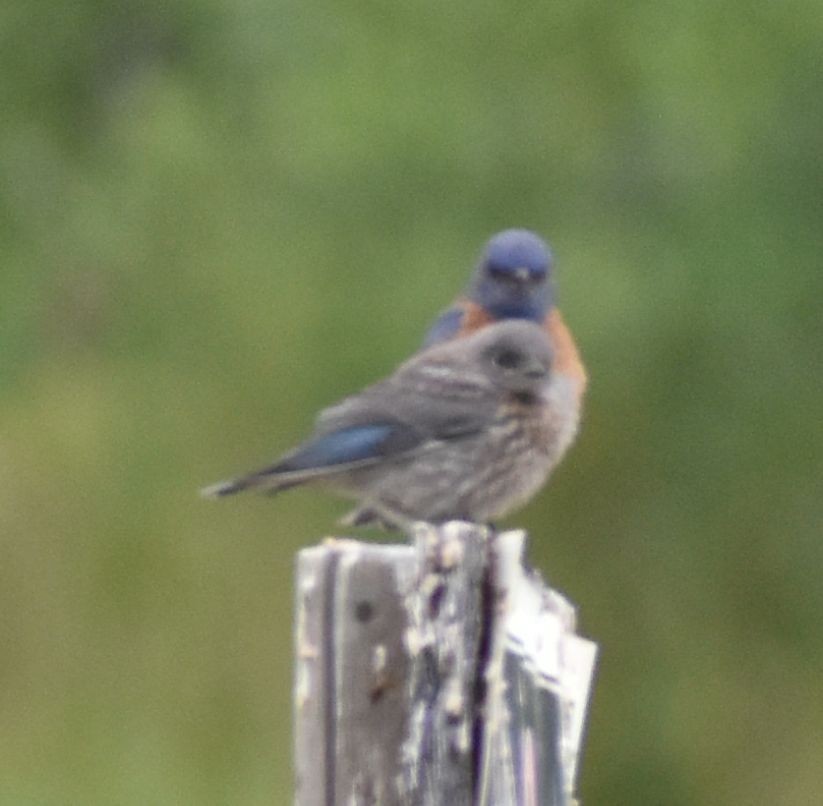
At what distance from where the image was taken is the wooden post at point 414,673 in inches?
135

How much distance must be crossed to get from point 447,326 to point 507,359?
175 cm

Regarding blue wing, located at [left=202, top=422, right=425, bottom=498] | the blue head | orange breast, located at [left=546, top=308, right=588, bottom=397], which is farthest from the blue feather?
the blue head

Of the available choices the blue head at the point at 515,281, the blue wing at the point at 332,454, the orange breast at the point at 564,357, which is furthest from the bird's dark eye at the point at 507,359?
the blue head at the point at 515,281

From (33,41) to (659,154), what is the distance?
3567mm

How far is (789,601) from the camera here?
1025 cm

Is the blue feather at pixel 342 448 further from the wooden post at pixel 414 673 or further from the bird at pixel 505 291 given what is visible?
the wooden post at pixel 414 673

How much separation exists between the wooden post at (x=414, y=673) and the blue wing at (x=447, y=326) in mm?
4533

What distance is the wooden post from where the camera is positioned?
11.3 ft

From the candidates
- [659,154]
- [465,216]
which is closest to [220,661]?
[465,216]

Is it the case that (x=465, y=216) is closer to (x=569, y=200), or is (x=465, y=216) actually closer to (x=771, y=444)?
(x=569, y=200)

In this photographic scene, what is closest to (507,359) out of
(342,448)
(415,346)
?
(342,448)

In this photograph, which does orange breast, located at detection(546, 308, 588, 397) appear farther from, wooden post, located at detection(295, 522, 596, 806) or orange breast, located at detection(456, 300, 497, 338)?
wooden post, located at detection(295, 522, 596, 806)

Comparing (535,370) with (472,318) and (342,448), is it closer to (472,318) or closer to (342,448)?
(342,448)

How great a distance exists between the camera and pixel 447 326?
815 cm
